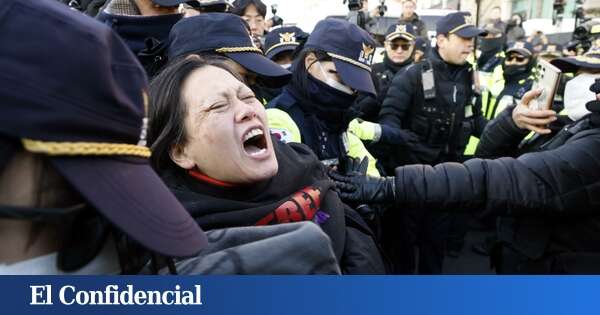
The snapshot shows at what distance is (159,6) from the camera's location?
2254 mm

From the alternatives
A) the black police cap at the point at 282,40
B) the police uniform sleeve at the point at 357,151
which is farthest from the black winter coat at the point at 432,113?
the police uniform sleeve at the point at 357,151

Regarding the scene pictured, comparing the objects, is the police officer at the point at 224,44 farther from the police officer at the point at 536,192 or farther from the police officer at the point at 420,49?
the police officer at the point at 420,49

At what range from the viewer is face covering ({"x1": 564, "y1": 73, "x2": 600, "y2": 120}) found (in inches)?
92.1

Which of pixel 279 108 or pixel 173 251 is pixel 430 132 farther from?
pixel 173 251

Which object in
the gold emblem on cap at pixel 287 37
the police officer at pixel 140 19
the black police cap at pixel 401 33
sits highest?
the police officer at pixel 140 19

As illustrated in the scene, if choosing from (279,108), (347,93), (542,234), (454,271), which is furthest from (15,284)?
(454,271)

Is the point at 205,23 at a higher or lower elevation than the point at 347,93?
higher

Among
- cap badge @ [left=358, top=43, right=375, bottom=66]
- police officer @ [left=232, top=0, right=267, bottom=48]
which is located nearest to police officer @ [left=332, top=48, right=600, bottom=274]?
cap badge @ [left=358, top=43, right=375, bottom=66]

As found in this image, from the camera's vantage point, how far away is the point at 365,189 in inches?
82.6

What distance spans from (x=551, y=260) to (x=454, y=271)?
243cm

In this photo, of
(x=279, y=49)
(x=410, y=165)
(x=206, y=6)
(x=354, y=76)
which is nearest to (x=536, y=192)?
(x=410, y=165)

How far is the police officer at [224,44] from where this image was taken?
1.95 meters

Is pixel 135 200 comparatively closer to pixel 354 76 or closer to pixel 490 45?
pixel 354 76

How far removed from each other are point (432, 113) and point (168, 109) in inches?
126
